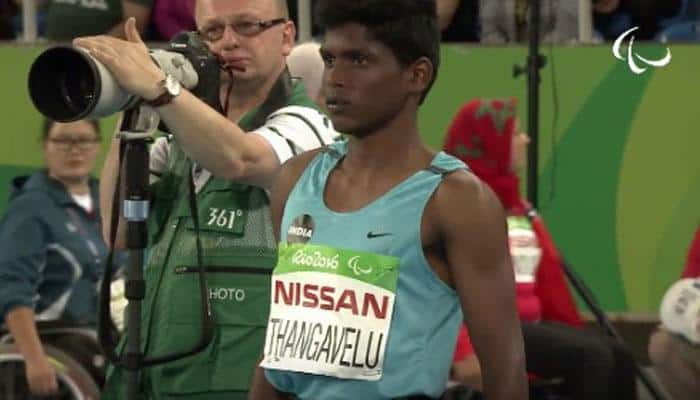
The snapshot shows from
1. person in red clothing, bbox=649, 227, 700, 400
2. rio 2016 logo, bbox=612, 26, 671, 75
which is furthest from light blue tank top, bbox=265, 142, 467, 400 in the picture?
rio 2016 logo, bbox=612, 26, 671, 75

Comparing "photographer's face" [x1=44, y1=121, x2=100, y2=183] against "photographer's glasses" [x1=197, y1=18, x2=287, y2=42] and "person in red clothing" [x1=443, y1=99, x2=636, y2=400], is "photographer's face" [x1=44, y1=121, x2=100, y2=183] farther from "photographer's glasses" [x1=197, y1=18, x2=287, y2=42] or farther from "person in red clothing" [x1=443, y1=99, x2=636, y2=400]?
"photographer's glasses" [x1=197, y1=18, x2=287, y2=42]

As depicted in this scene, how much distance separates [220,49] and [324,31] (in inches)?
21.8

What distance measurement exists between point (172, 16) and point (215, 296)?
11.9 feet

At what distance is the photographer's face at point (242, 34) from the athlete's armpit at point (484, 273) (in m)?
0.82

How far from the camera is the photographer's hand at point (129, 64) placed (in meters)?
3.38

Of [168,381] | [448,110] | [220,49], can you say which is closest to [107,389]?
[168,381]

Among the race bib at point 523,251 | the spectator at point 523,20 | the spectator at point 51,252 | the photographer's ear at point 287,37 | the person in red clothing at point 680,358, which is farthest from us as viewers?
the spectator at point 523,20

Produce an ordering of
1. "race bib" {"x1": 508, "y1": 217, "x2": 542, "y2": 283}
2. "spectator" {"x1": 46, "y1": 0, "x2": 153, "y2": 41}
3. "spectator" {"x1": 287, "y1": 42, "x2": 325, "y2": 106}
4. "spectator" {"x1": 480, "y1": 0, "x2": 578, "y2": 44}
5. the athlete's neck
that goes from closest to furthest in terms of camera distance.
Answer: the athlete's neck
"spectator" {"x1": 287, "y1": 42, "x2": 325, "y2": 106}
"race bib" {"x1": 508, "y1": 217, "x2": 542, "y2": 283}
"spectator" {"x1": 480, "y1": 0, "x2": 578, "y2": 44}
"spectator" {"x1": 46, "y1": 0, "x2": 153, "y2": 41}

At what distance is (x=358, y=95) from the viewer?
3131mm

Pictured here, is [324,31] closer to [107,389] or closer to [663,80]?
[107,389]

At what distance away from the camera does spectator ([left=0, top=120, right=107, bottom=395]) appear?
611 cm

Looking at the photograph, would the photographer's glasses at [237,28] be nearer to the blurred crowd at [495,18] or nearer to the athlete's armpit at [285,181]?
the athlete's armpit at [285,181]

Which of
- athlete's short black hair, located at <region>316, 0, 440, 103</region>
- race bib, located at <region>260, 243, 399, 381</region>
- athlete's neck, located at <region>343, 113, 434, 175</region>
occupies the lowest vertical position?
race bib, located at <region>260, 243, 399, 381</region>

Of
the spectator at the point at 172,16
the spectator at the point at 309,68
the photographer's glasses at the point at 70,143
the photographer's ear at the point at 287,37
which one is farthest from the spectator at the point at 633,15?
the photographer's ear at the point at 287,37
